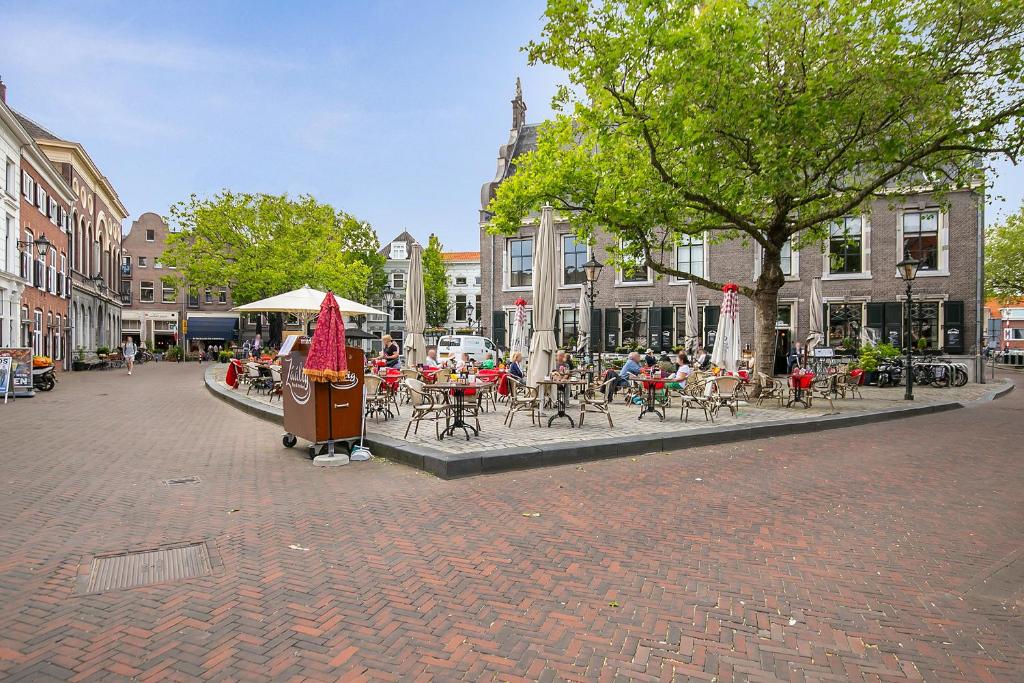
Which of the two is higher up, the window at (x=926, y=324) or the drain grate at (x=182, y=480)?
the window at (x=926, y=324)

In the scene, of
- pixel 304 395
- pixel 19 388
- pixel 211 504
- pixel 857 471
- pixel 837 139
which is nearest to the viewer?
pixel 211 504

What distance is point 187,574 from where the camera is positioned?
4.02 metres

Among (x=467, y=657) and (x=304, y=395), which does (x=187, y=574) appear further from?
(x=304, y=395)

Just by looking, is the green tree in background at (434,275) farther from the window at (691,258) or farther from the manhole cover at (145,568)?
the manhole cover at (145,568)

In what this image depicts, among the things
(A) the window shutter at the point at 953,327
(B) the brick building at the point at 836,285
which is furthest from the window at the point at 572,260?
(A) the window shutter at the point at 953,327

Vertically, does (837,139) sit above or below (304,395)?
above

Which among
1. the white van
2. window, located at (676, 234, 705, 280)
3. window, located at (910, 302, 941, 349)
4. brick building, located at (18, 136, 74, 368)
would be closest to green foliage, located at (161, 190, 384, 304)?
brick building, located at (18, 136, 74, 368)

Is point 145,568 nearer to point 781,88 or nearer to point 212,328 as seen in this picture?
point 781,88

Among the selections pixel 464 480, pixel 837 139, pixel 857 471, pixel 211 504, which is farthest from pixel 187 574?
pixel 837 139

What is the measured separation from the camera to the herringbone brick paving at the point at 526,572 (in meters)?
2.99

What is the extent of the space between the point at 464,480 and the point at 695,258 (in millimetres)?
26368

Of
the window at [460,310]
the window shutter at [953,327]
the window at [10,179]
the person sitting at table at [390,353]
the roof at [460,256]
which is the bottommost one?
the person sitting at table at [390,353]

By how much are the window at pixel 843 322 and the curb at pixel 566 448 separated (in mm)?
16941

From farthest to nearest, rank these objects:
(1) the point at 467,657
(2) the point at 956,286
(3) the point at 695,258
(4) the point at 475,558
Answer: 1. (3) the point at 695,258
2. (2) the point at 956,286
3. (4) the point at 475,558
4. (1) the point at 467,657
